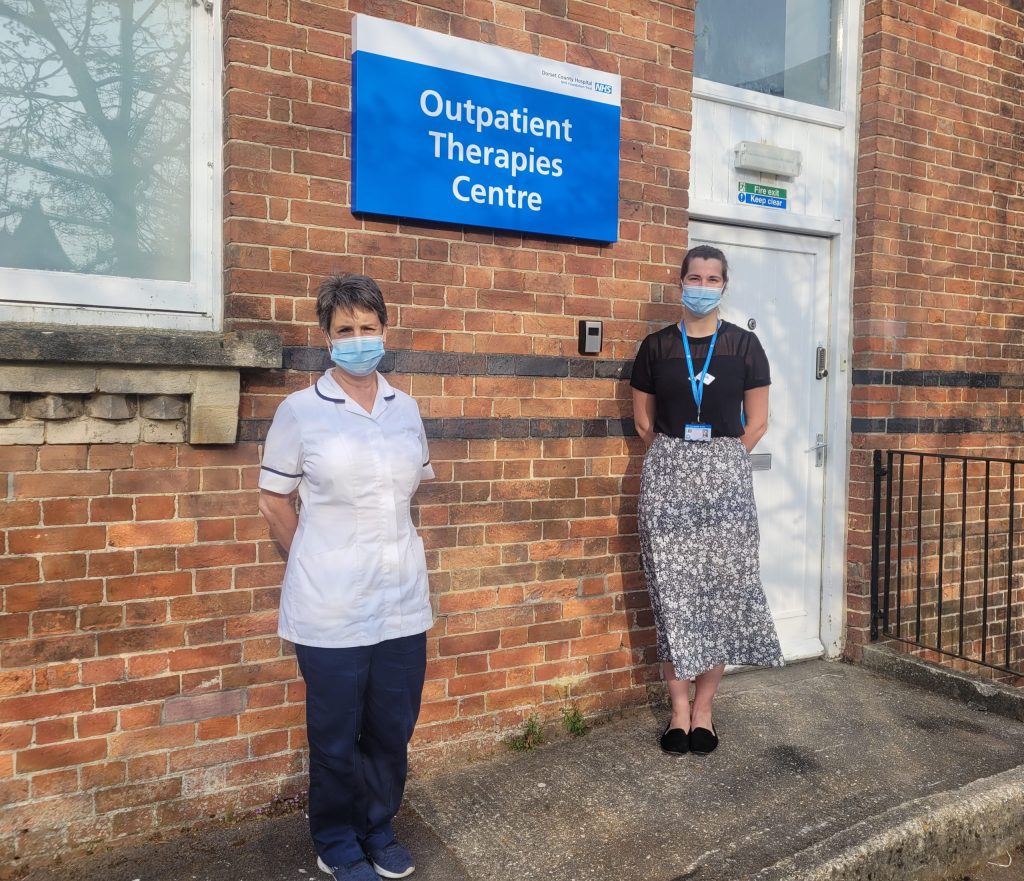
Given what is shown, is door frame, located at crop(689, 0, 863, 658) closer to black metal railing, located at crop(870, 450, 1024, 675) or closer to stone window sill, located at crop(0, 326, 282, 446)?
black metal railing, located at crop(870, 450, 1024, 675)

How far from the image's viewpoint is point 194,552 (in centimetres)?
322

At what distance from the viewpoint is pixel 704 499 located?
3.77m

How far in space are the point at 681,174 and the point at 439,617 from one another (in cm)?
243

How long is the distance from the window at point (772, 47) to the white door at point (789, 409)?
33.4 inches

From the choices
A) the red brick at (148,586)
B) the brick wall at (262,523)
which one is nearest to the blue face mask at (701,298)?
the brick wall at (262,523)

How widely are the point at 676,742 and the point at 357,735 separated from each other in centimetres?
163

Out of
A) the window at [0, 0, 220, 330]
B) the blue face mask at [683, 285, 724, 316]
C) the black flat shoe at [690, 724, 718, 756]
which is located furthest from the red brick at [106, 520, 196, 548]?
the black flat shoe at [690, 724, 718, 756]

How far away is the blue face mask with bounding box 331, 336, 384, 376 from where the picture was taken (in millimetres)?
2693

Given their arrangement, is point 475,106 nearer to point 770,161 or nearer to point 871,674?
point 770,161

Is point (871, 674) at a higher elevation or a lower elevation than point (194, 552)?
lower

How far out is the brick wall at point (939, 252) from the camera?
5180 millimetres

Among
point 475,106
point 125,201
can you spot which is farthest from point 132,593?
point 475,106

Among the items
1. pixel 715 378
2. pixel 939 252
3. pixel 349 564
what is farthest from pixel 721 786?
pixel 939 252

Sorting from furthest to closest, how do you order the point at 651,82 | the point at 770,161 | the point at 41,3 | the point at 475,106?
the point at 770,161
the point at 651,82
the point at 475,106
the point at 41,3
